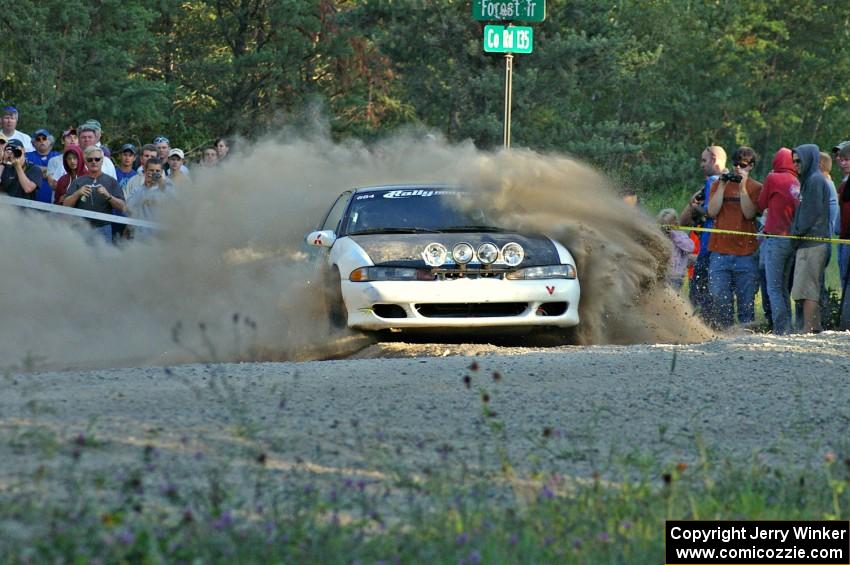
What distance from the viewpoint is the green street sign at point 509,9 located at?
628 inches

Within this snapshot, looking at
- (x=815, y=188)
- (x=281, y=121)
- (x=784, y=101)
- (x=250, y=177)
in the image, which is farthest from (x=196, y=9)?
(x=815, y=188)

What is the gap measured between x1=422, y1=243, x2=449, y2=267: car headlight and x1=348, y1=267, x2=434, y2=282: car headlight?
95 millimetres

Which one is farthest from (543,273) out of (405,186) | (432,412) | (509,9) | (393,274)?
(509,9)

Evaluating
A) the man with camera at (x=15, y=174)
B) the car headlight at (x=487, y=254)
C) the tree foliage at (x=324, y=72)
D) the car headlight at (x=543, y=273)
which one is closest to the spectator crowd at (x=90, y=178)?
the man with camera at (x=15, y=174)

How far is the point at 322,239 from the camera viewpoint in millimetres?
12586

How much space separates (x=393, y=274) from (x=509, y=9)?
516cm

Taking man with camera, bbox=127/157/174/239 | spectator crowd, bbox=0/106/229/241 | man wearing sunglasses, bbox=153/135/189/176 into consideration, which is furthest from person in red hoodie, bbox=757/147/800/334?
man wearing sunglasses, bbox=153/135/189/176

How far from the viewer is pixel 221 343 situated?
1224 cm

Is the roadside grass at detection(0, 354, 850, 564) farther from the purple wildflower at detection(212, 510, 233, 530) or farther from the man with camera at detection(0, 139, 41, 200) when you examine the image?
the man with camera at detection(0, 139, 41, 200)

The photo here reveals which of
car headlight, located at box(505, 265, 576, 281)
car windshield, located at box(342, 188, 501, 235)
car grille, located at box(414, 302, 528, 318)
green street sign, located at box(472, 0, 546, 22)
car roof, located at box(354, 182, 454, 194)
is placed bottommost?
car grille, located at box(414, 302, 528, 318)

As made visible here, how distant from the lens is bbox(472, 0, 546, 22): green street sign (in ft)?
52.3

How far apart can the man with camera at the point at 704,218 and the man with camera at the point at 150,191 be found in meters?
5.78

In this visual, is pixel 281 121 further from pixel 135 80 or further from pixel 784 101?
pixel 784 101
